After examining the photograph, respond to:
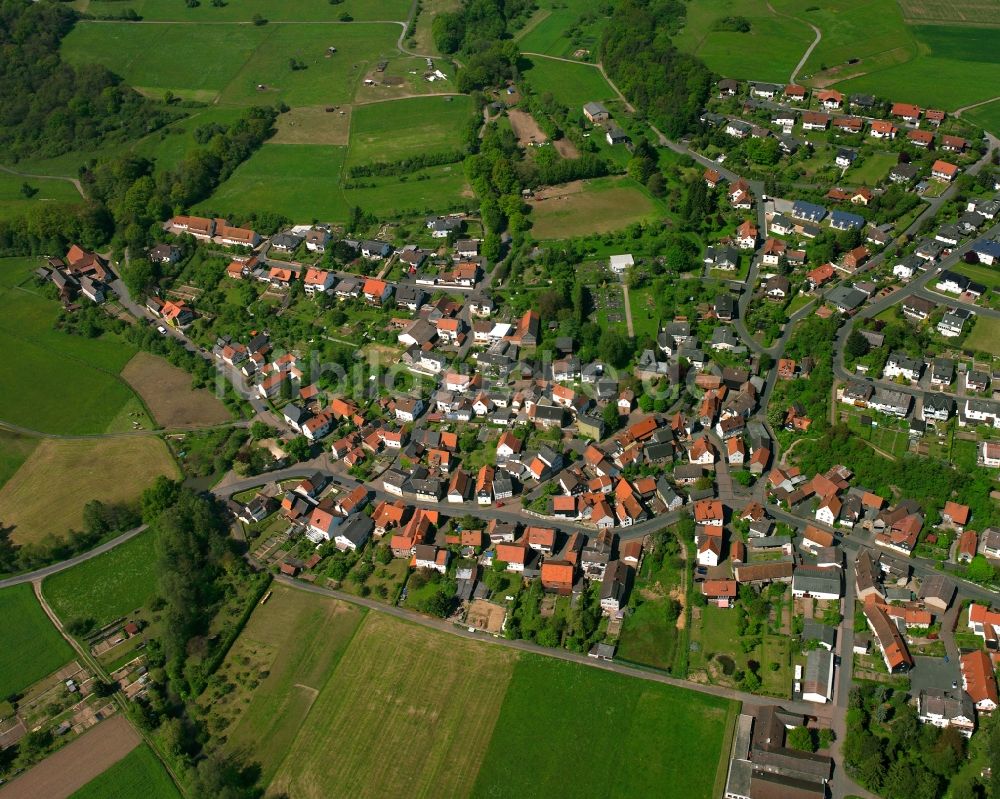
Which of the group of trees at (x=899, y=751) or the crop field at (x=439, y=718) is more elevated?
the group of trees at (x=899, y=751)

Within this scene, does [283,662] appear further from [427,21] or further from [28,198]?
[427,21]

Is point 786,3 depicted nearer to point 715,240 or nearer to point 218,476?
point 715,240

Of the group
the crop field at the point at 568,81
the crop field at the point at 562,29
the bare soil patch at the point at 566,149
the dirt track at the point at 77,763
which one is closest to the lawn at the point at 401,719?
the dirt track at the point at 77,763

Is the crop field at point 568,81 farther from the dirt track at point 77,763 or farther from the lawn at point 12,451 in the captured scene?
the dirt track at point 77,763

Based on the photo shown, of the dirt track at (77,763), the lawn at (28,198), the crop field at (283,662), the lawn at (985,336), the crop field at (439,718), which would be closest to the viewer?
the crop field at (439,718)

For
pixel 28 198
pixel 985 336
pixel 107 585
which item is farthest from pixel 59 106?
pixel 985 336
